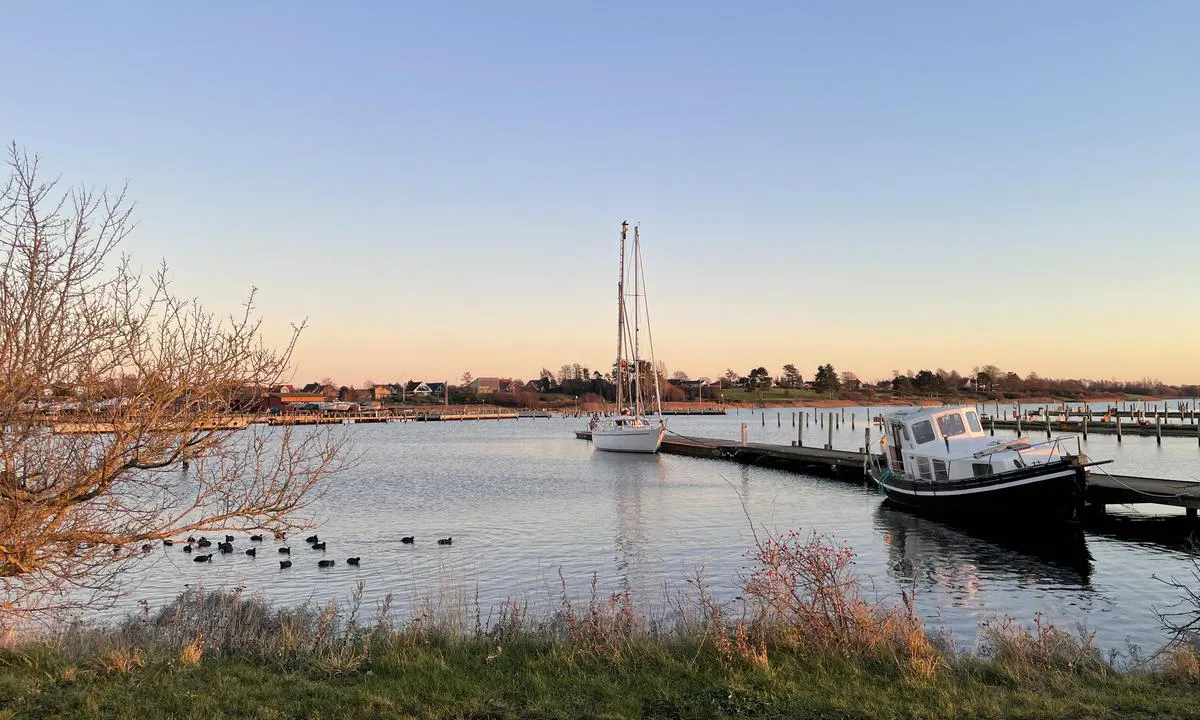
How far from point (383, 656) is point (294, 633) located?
196cm

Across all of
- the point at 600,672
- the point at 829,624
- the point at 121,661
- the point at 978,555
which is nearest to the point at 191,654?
the point at 121,661

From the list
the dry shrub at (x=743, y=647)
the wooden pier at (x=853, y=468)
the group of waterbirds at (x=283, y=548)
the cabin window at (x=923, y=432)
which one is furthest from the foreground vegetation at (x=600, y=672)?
the cabin window at (x=923, y=432)

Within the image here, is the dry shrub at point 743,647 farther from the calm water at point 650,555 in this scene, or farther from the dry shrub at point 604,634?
the calm water at point 650,555

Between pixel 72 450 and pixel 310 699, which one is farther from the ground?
pixel 72 450

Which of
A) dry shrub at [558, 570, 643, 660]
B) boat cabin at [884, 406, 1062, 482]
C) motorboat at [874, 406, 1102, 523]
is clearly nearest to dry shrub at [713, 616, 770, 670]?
dry shrub at [558, 570, 643, 660]

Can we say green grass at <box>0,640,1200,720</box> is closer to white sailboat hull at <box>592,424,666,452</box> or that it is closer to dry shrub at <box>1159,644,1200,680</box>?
dry shrub at <box>1159,644,1200,680</box>

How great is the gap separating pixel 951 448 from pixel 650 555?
13916mm

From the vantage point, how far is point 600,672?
9.13m

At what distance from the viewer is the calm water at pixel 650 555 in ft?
Answer: 61.5

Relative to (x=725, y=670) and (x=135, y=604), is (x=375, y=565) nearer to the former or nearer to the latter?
(x=135, y=604)

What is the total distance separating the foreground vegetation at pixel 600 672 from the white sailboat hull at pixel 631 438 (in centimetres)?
5590

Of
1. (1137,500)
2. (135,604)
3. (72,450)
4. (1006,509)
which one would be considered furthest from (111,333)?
(1137,500)

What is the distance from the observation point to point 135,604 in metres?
18.5

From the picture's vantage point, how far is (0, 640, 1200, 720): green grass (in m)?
7.77
